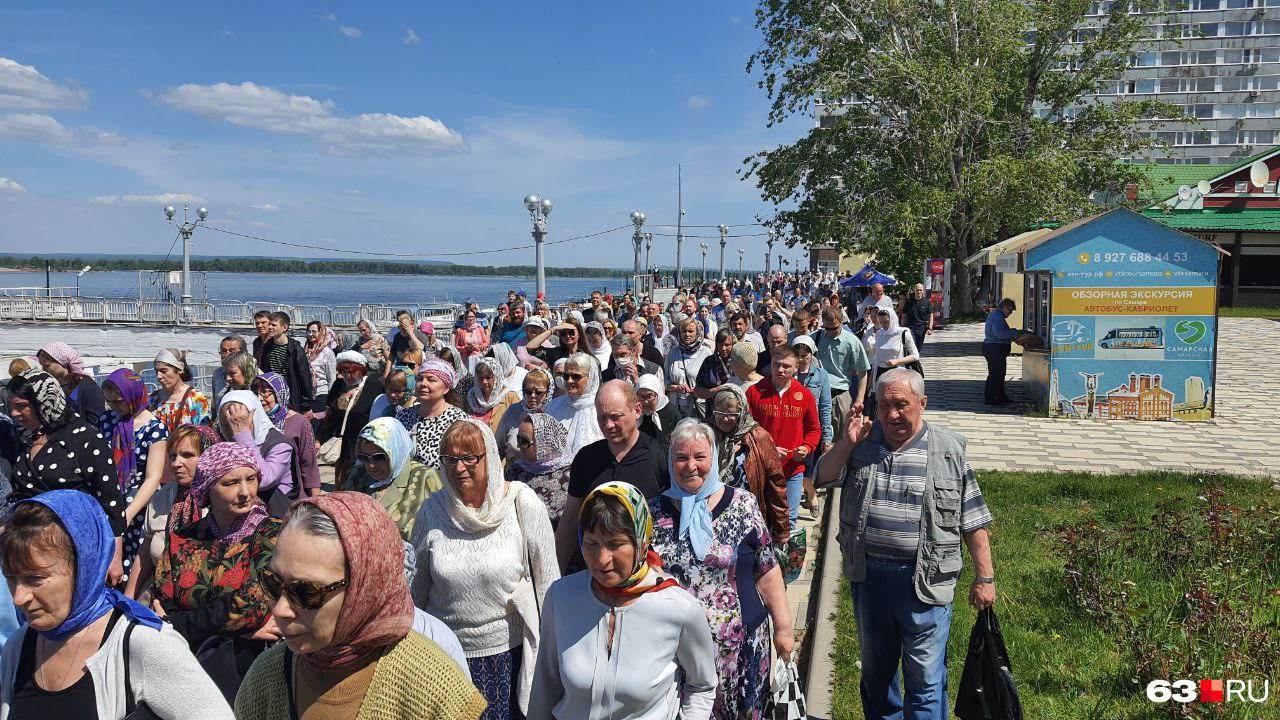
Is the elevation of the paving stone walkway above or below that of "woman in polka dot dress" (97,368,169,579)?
below

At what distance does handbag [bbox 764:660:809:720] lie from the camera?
4.10 m

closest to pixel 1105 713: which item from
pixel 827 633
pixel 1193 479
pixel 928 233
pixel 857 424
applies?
pixel 827 633

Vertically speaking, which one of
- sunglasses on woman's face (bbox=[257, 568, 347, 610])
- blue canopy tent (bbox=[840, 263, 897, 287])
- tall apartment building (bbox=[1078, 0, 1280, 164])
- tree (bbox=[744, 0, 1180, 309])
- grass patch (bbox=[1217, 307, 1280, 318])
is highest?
tall apartment building (bbox=[1078, 0, 1280, 164])

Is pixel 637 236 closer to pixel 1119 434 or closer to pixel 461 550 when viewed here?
pixel 1119 434

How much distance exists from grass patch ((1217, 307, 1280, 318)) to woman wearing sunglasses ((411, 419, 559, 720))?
38.6 m

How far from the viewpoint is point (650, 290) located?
31.6 m

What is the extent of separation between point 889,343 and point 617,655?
348 inches

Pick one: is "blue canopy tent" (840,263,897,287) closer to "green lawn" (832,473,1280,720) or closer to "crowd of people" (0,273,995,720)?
"green lawn" (832,473,1280,720)

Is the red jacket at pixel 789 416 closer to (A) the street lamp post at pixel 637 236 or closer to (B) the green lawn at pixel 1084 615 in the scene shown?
(B) the green lawn at pixel 1084 615

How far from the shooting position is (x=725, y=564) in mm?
3766

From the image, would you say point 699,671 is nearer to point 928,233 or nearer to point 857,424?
point 857,424

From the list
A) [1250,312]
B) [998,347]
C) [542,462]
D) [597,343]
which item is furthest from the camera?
[1250,312]

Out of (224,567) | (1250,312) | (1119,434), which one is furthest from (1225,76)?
(224,567)

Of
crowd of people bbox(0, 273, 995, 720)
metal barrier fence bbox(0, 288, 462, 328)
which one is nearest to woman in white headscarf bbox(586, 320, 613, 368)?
crowd of people bbox(0, 273, 995, 720)
